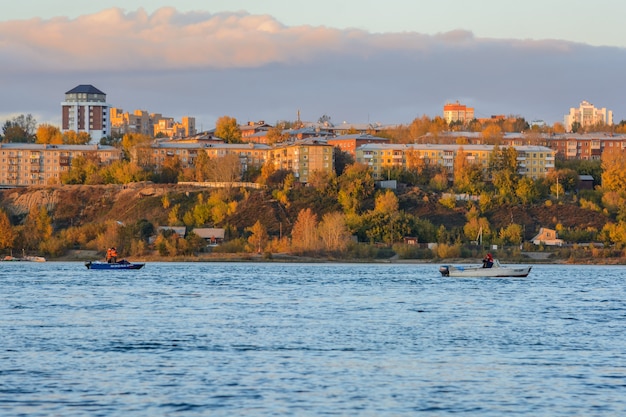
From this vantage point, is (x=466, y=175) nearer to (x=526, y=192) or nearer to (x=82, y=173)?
(x=526, y=192)

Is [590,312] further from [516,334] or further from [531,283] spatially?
[531,283]

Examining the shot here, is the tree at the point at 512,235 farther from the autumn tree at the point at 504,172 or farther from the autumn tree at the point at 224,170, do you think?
the autumn tree at the point at 224,170

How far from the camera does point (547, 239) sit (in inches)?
5669

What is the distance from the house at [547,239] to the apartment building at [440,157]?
41.9 metres

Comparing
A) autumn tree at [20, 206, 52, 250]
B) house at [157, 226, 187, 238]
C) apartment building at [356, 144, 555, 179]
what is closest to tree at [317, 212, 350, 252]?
house at [157, 226, 187, 238]

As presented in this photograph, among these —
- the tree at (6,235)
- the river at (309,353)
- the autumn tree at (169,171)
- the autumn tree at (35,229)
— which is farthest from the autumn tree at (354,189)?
the river at (309,353)

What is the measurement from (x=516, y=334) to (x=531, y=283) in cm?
4400

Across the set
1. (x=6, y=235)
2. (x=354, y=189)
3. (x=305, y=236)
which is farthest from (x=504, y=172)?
(x=6, y=235)

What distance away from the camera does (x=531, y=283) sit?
91.2 meters

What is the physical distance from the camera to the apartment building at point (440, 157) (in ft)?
616

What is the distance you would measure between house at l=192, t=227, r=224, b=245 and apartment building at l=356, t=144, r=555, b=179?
42.9 metres

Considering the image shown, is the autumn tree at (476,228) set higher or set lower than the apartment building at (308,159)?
lower

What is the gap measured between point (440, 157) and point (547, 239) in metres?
48.3

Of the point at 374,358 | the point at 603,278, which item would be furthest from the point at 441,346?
the point at 603,278
